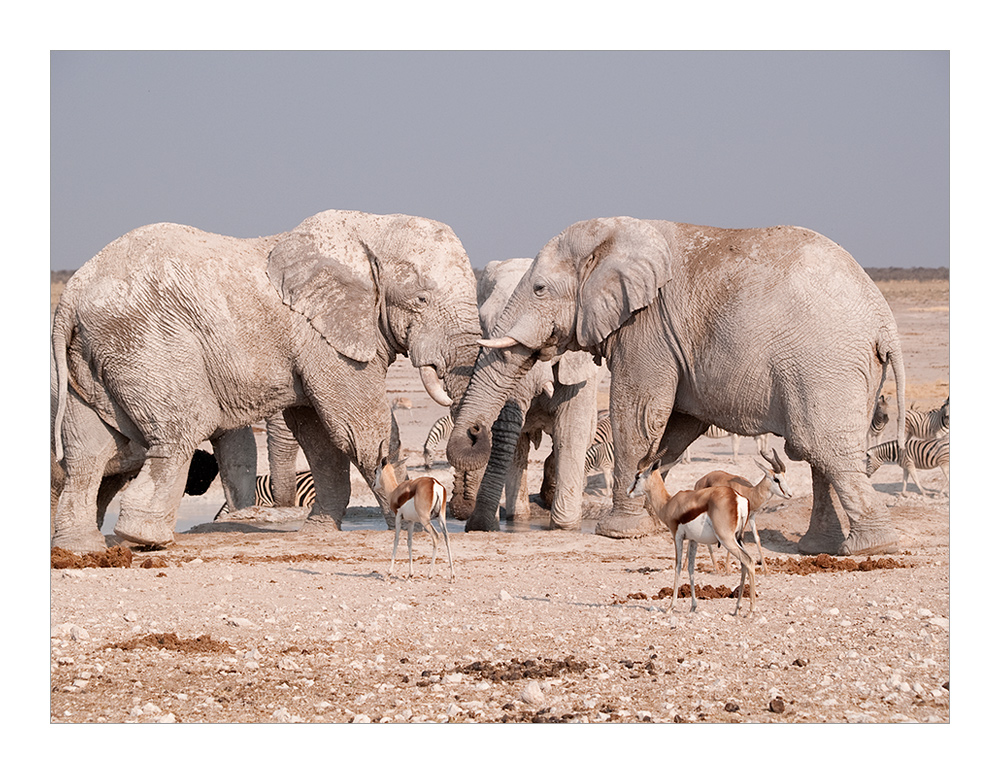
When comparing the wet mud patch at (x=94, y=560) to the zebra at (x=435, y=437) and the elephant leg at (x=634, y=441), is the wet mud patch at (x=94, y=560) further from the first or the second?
the zebra at (x=435, y=437)

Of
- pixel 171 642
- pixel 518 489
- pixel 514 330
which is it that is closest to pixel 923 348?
pixel 518 489

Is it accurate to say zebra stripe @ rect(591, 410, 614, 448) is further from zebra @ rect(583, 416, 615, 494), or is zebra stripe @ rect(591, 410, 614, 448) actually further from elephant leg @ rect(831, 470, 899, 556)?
elephant leg @ rect(831, 470, 899, 556)

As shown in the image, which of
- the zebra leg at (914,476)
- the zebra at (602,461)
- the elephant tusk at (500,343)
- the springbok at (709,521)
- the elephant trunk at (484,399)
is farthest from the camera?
the zebra at (602,461)

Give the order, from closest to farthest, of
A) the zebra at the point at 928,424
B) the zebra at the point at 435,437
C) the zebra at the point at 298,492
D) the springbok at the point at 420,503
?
the springbok at the point at 420,503 < the zebra at the point at 298,492 < the zebra at the point at 928,424 < the zebra at the point at 435,437

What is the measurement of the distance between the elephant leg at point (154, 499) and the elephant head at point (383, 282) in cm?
129

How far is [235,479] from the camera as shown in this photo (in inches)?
418

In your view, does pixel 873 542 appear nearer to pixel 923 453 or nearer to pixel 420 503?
pixel 420 503

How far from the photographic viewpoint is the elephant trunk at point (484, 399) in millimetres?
9211

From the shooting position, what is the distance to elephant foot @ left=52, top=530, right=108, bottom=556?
855 centimetres

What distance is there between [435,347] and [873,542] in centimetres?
314

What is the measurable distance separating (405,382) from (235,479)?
1468 centimetres

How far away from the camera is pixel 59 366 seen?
8352 mm

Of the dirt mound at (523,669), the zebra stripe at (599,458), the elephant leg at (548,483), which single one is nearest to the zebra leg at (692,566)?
the dirt mound at (523,669)

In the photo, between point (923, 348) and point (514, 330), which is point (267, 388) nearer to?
point (514, 330)
